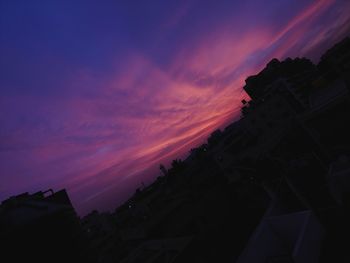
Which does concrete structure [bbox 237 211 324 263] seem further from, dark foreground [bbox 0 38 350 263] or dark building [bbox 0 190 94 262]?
dark building [bbox 0 190 94 262]

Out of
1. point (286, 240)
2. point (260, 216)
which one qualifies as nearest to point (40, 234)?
point (286, 240)

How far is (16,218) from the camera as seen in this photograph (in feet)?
20.6

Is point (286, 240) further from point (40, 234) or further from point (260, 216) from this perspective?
point (40, 234)

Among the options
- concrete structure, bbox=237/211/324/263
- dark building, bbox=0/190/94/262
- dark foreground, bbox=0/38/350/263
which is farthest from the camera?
concrete structure, bbox=237/211/324/263

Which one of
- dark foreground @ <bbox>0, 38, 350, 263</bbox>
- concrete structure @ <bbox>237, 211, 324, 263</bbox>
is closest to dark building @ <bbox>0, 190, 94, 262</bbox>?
dark foreground @ <bbox>0, 38, 350, 263</bbox>

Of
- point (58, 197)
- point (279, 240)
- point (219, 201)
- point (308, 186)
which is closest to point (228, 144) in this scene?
A: point (219, 201)

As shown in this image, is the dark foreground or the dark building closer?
the dark building

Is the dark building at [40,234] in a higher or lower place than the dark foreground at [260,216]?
higher

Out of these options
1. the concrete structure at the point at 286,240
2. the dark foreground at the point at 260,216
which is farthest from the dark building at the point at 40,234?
the concrete structure at the point at 286,240

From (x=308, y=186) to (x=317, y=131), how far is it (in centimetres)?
1188

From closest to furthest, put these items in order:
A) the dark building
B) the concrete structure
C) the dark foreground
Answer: the dark building < the dark foreground < the concrete structure

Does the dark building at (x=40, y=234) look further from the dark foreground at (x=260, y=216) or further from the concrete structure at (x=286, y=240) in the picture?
the concrete structure at (x=286, y=240)

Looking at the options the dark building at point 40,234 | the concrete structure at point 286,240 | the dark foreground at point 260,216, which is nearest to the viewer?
the dark building at point 40,234

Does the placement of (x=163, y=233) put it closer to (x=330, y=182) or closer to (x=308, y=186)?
(x=308, y=186)
